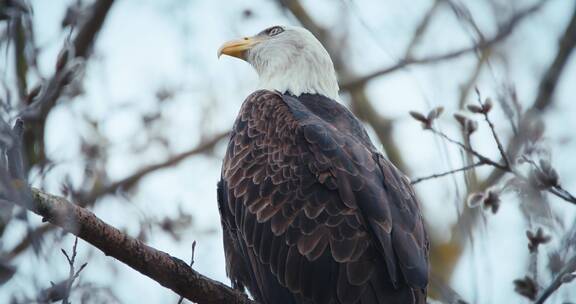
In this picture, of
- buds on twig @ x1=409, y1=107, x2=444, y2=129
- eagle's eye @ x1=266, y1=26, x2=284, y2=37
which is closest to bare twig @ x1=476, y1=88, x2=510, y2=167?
buds on twig @ x1=409, y1=107, x2=444, y2=129

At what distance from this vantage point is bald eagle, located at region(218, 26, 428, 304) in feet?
16.3

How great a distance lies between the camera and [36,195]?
4035mm

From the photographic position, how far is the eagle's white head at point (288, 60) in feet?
23.5

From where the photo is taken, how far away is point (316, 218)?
17.1 feet

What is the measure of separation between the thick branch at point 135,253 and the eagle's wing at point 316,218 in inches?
18.7

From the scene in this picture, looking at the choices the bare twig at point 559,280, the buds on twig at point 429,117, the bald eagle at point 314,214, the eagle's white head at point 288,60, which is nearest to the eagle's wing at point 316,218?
the bald eagle at point 314,214

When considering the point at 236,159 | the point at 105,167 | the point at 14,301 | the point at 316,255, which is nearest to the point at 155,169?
the point at 105,167

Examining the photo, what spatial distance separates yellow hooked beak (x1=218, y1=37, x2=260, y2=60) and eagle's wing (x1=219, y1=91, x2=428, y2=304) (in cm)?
177

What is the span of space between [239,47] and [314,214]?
8.98 ft

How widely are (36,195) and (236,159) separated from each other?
196cm

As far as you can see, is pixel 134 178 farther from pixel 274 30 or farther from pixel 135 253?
pixel 135 253

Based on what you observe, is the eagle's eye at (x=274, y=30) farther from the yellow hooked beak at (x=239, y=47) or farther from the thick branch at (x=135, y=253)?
the thick branch at (x=135, y=253)

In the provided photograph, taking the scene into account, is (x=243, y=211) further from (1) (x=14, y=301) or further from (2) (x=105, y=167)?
(2) (x=105, y=167)

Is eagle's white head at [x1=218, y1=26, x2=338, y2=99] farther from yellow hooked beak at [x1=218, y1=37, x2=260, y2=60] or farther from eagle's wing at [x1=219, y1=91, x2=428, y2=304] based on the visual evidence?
eagle's wing at [x1=219, y1=91, x2=428, y2=304]
